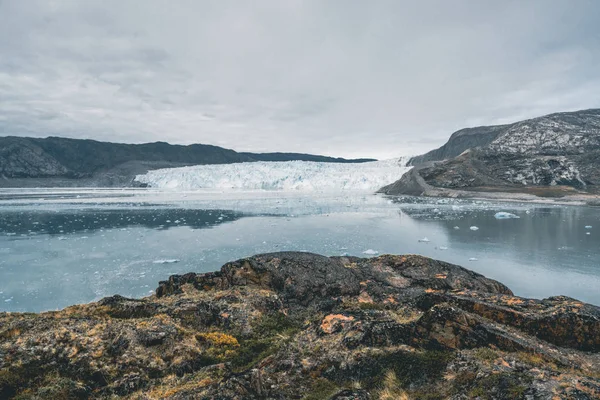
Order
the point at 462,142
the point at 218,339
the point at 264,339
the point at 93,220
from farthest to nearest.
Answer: the point at 462,142 < the point at 93,220 < the point at 264,339 < the point at 218,339

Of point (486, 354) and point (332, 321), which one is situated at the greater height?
point (486, 354)

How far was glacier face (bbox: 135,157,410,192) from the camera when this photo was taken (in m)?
101

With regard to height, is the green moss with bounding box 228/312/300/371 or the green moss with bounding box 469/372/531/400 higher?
the green moss with bounding box 469/372/531/400

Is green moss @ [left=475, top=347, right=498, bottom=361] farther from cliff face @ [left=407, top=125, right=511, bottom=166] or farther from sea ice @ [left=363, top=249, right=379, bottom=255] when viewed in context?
cliff face @ [left=407, top=125, right=511, bottom=166]

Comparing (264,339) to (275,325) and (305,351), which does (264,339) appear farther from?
(305,351)

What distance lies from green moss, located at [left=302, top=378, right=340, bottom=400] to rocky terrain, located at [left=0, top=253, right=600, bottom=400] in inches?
1.1

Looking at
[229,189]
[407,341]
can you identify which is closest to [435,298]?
[407,341]

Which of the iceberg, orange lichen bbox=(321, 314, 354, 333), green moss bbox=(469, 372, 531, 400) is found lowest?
the iceberg

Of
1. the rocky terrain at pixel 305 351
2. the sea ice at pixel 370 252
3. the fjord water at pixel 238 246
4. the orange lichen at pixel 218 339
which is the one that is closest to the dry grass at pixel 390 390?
the rocky terrain at pixel 305 351

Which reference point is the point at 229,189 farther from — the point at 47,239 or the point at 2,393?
the point at 2,393

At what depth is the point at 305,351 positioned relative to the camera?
6020 mm

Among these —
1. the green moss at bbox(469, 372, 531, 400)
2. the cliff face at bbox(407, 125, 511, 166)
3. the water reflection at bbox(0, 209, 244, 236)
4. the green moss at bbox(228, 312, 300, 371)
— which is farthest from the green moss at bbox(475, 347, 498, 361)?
the cliff face at bbox(407, 125, 511, 166)

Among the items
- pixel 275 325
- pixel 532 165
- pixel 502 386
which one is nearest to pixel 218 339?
pixel 275 325

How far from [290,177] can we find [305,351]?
97.2m
